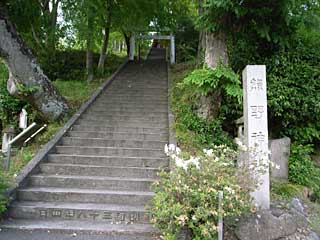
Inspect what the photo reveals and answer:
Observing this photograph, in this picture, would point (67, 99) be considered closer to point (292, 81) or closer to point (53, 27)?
point (53, 27)

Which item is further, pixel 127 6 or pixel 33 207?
pixel 127 6

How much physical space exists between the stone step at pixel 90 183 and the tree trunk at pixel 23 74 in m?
2.15

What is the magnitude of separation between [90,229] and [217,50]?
4.42m

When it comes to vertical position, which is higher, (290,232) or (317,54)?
(317,54)

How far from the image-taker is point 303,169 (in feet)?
21.5

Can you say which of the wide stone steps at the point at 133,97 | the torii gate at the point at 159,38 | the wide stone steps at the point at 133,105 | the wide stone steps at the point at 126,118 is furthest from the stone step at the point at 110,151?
the torii gate at the point at 159,38

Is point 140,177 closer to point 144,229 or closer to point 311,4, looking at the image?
point 144,229

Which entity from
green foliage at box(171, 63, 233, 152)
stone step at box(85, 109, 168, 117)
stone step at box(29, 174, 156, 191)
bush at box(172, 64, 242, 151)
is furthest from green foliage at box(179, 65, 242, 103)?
stone step at box(29, 174, 156, 191)

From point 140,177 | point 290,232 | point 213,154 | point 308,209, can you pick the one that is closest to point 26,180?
point 140,177

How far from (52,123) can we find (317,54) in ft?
19.5

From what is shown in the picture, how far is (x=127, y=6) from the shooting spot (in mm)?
11938

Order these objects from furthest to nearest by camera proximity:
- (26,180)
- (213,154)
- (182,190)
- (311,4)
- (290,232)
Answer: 1. (311,4)
2. (26,180)
3. (290,232)
4. (213,154)
5. (182,190)

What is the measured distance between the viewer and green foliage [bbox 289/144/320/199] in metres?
6.43

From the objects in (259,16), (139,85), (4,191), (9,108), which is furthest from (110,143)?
(139,85)
